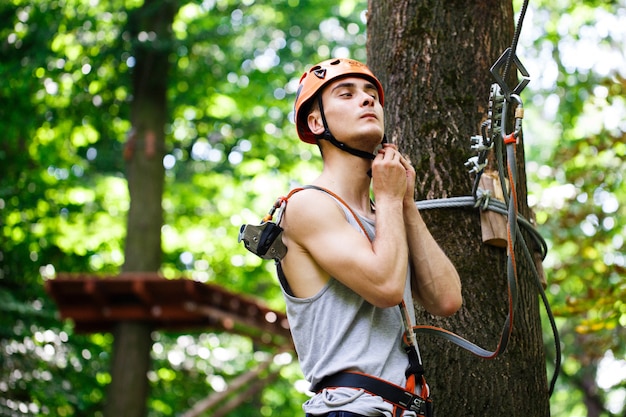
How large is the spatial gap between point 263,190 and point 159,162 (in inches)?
123

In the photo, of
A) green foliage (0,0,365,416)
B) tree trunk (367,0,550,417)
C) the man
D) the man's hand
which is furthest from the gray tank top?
green foliage (0,0,365,416)

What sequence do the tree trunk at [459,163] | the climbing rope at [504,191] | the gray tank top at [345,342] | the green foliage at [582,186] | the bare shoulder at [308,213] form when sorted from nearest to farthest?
the gray tank top at [345,342], the bare shoulder at [308,213], the climbing rope at [504,191], the tree trunk at [459,163], the green foliage at [582,186]

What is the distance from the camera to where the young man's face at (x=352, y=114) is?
2.45 metres

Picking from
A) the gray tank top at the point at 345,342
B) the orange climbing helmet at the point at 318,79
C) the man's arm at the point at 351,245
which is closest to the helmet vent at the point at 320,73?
the orange climbing helmet at the point at 318,79

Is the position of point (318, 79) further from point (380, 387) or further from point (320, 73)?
point (380, 387)

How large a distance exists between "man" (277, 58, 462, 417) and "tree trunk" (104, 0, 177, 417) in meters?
7.65

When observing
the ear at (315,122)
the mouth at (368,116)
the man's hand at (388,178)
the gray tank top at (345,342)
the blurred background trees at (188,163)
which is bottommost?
the gray tank top at (345,342)

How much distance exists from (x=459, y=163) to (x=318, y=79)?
89cm

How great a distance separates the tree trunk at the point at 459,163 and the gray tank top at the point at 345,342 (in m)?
0.74

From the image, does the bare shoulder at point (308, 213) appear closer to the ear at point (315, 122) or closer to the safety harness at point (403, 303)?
the safety harness at point (403, 303)

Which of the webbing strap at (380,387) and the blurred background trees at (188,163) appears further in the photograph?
the blurred background trees at (188,163)

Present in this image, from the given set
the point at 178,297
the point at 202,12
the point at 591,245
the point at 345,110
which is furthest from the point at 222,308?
the point at 345,110

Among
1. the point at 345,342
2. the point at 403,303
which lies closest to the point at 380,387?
the point at 345,342

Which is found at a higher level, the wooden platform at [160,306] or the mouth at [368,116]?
the wooden platform at [160,306]
